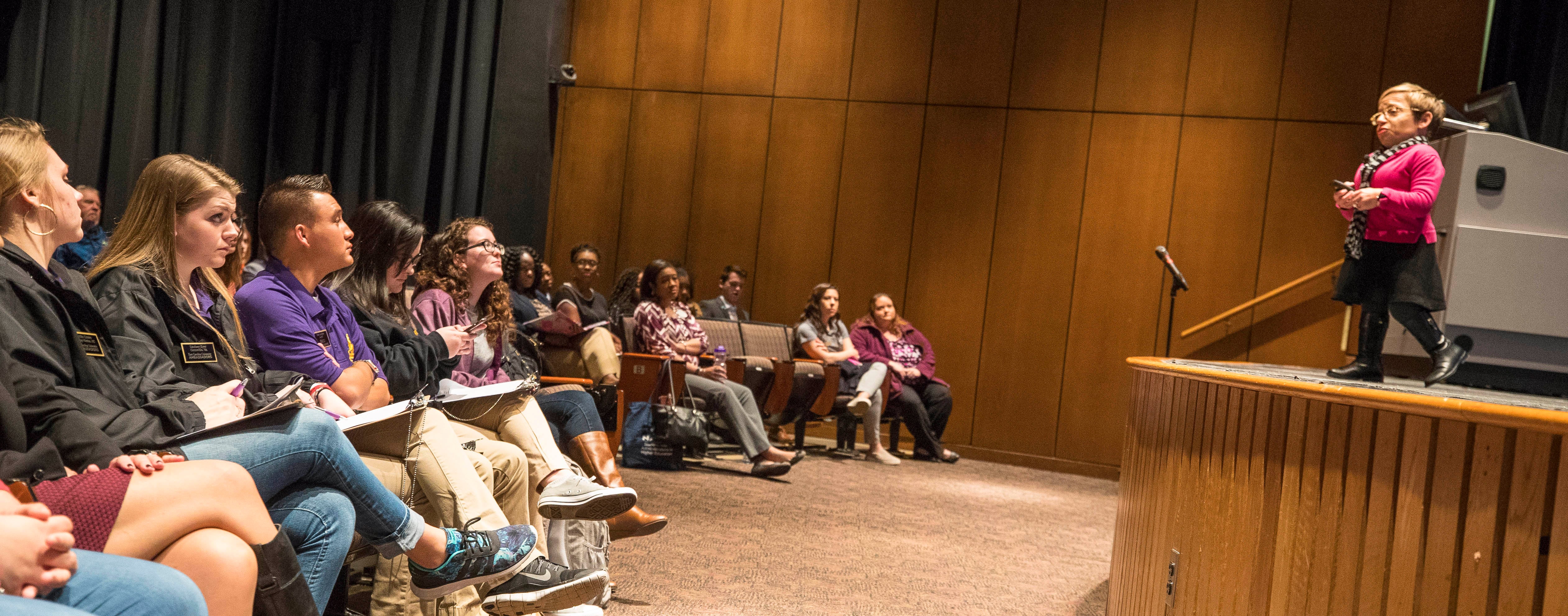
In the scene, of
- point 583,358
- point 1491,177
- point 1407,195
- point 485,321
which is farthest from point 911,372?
point 485,321

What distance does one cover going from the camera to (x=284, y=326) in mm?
2416

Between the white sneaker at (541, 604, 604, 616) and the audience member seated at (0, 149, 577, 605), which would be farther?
the white sneaker at (541, 604, 604, 616)

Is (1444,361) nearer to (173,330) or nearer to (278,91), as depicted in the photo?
(173,330)

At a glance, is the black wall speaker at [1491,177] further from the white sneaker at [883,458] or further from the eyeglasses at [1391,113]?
the white sneaker at [883,458]

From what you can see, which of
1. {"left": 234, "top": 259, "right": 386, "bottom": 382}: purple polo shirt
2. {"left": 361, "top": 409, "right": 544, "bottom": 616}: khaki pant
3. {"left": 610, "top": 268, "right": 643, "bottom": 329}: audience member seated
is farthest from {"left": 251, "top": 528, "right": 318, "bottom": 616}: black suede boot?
{"left": 610, "top": 268, "right": 643, "bottom": 329}: audience member seated

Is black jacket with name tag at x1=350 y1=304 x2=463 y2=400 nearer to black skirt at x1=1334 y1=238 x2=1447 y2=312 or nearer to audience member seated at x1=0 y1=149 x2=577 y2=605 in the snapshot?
audience member seated at x1=0 y1=149 x2=577 y2=605

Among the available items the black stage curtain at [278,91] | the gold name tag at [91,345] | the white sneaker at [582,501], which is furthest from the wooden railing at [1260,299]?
the gold name tag at [91,345]

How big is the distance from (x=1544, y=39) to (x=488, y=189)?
632cm

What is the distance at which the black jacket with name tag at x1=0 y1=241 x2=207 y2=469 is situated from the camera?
1587mm

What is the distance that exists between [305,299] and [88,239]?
7.84 ft

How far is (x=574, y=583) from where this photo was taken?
235 centimetres

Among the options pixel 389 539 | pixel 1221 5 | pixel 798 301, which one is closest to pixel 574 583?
pixel 389 539

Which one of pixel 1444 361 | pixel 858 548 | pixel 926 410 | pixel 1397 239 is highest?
pixel 1397 239

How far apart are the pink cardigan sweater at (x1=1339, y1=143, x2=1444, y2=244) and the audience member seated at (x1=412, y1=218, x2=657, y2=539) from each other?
2528mm
